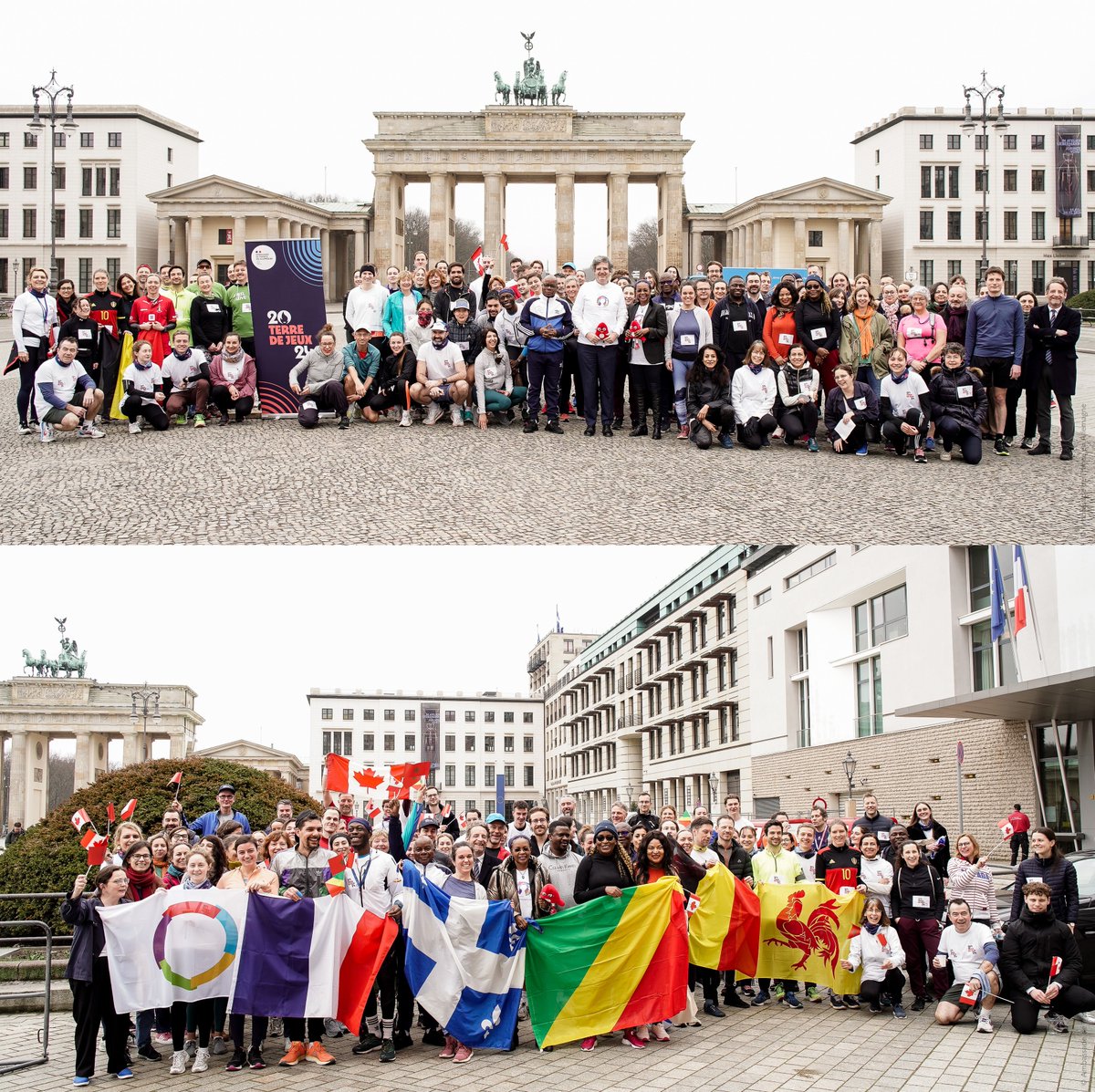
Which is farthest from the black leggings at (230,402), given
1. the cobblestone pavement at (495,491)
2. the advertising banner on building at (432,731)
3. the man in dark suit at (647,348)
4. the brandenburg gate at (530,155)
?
the advertising banner on building at (432,731)

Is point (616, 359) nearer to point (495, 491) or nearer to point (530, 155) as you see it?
point (495, 491)

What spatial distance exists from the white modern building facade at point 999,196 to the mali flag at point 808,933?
90650mm

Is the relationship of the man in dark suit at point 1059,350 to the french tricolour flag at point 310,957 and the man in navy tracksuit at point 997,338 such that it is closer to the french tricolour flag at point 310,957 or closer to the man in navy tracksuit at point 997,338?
the man in navy tracksuit at point 997,338

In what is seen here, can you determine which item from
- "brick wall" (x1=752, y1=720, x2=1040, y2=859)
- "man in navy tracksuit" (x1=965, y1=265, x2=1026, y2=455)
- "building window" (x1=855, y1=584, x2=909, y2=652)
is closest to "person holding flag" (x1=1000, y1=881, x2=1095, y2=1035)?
"man in navy tracksuit" (x1=965, y1=265, x2=1026, y2=455)

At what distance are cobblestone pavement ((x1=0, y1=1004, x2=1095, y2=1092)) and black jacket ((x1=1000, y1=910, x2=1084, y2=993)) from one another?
40cm

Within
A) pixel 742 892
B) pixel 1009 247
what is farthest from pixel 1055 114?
pixel 742 892

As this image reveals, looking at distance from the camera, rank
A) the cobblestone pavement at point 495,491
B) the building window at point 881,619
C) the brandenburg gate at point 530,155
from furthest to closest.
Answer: the brandenburg gate at point 530,155 → the building window at point 881,619 → the cobblestone pavement at point 495,491

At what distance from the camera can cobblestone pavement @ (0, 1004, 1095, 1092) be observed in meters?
8.52

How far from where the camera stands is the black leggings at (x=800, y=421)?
18.0 m

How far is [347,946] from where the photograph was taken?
33.4ft

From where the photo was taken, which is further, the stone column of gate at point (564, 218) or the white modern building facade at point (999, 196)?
the white modern building facade at point (999, 196)

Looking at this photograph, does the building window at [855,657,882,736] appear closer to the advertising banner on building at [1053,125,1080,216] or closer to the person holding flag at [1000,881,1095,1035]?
the person holding flag at [1000,881,1095,1035]

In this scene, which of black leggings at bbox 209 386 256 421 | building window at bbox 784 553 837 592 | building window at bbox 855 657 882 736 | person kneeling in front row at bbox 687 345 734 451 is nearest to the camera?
person kneeling in front row at bbox 687 345 734 451

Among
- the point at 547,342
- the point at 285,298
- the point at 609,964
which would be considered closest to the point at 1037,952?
the point at 609,964
